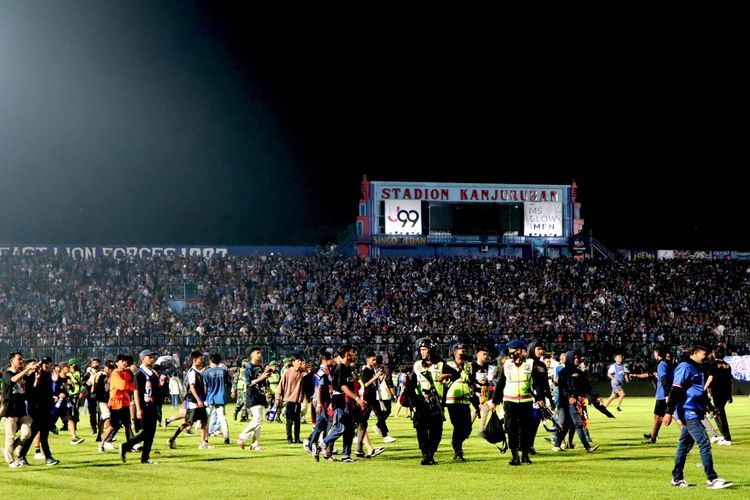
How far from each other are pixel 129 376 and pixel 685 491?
10.6 meters

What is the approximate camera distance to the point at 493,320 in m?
53.8

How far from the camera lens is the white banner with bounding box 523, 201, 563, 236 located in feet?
208

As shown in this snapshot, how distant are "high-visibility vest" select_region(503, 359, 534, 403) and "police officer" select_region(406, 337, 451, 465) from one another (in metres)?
1.07

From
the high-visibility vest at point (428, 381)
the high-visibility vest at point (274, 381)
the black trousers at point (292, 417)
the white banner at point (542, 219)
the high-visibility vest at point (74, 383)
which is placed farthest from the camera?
the white banner at point (542, 219)

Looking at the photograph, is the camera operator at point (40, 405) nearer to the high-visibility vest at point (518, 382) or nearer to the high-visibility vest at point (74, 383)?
the high-visibility vest at point (74, 383)

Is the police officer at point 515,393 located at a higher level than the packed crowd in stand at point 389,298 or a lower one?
lower

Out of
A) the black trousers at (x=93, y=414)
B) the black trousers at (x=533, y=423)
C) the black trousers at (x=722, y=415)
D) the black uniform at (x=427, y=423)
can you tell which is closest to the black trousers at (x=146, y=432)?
the black uniform at (x=427, y=423)

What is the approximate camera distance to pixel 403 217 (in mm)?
62562

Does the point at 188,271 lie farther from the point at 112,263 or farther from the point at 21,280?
the point at 21,280

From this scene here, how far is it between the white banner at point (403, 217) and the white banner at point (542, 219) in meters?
6.69

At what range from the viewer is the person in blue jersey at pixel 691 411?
43.1 feet

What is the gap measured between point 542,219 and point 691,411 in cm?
5090

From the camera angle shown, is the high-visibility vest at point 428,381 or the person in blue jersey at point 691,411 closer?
the person in blue jersey at point 691,411

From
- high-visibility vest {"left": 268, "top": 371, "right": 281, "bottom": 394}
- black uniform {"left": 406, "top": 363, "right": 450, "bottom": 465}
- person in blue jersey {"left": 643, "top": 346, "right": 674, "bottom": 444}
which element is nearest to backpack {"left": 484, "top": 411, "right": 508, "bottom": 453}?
black uniform {"left": 406, "top": 363, "right": 450, "bottom": 465}
